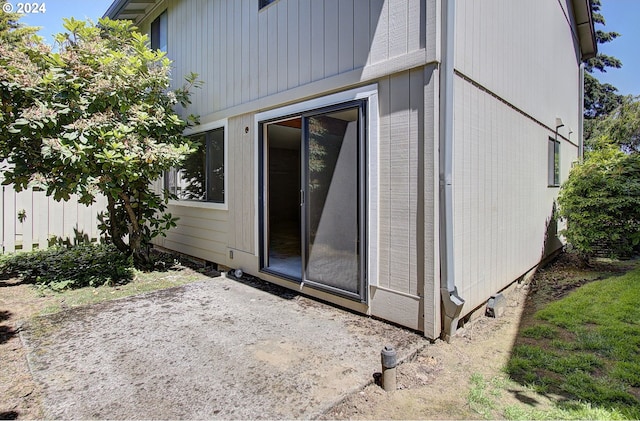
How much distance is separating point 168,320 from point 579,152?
34.5ft

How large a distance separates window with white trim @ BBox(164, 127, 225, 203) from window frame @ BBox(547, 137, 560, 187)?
19.5 ft

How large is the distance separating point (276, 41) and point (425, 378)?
4.30 metres

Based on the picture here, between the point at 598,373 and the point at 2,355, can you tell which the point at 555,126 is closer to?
the point at 598,373

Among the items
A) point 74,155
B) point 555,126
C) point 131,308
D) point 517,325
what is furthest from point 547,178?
point 74,155

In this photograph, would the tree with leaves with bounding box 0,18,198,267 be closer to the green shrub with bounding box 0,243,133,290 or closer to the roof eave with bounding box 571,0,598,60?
the green shrub with bounding box 0,243,133,290

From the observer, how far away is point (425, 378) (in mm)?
2582

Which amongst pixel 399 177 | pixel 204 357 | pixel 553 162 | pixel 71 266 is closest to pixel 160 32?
pixel 71 266

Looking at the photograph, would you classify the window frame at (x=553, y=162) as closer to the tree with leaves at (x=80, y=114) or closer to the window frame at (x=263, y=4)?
the window frame at (x=263, y=4)

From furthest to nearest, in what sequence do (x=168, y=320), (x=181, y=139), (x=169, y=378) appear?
(x=181, y=139) → (x=168, y=320) → (x=169, y=378)

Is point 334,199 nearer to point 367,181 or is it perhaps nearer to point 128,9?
point 367,181

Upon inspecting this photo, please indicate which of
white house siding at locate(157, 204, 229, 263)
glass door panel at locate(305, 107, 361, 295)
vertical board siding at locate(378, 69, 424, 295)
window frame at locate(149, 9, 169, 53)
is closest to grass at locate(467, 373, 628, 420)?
vertical board siding at locate(378, 69, 424, 295)

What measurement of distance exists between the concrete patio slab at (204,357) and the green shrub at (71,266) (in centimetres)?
125

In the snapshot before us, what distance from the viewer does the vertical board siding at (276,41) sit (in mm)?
3387

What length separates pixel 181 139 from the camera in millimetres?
5590
